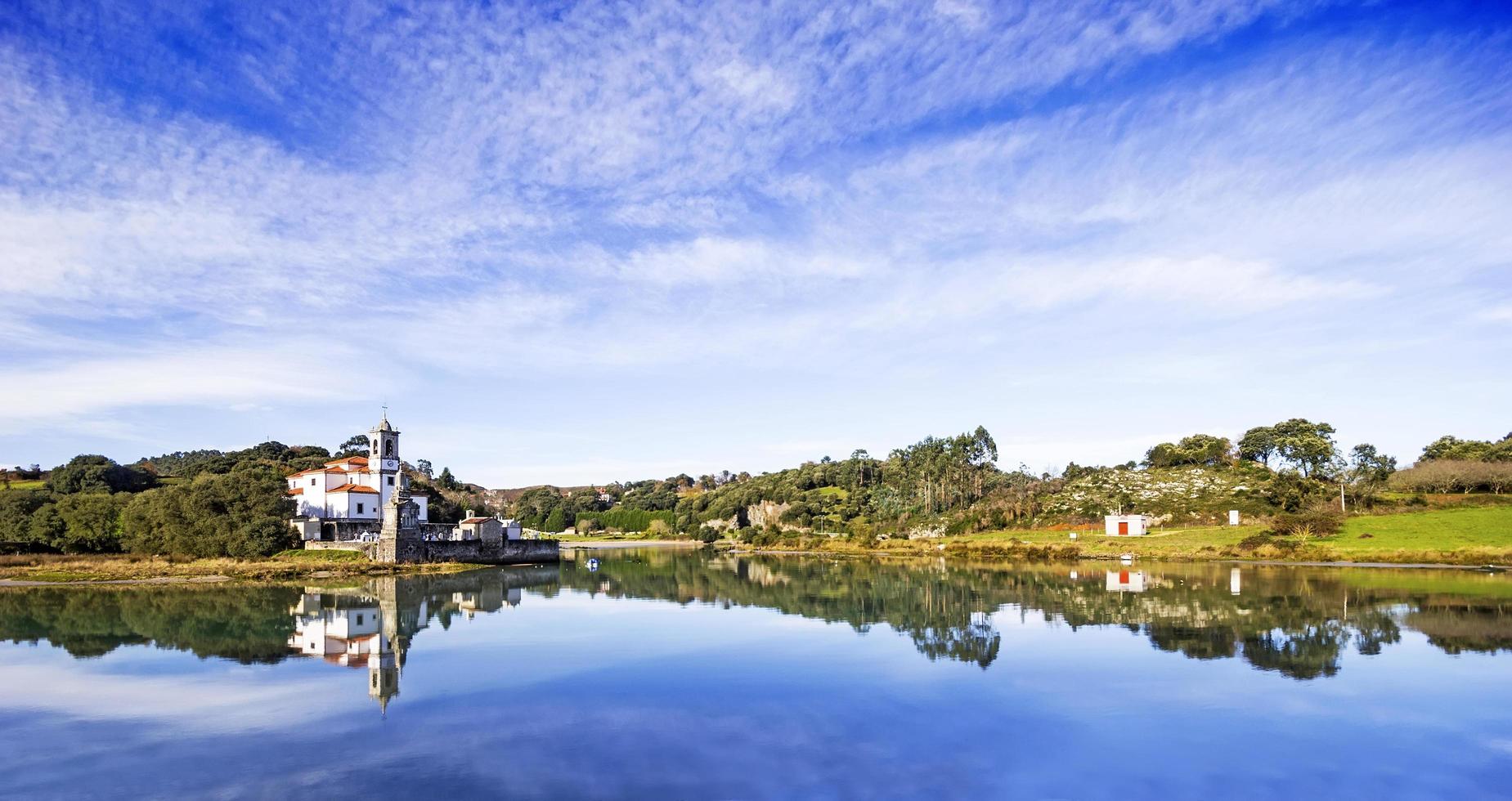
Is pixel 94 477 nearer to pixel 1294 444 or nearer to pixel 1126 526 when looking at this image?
pixel 1126 526

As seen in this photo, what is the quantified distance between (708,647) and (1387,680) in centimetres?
1811

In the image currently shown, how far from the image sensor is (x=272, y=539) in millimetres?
63031

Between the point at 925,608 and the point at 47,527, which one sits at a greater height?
the point at 47,527

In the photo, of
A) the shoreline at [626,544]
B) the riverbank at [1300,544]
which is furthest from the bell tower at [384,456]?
the riverbank at [1300,544]

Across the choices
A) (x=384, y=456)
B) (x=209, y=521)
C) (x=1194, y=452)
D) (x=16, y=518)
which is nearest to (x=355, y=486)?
(x=384, y=456)

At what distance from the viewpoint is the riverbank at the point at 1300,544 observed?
53.1 m

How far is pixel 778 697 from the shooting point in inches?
799

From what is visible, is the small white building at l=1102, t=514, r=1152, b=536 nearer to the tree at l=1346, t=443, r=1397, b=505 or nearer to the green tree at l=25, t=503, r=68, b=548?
the tree at l=1346, t=443, r=1397, b=505

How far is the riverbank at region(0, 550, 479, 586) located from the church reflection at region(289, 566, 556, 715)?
162 inches

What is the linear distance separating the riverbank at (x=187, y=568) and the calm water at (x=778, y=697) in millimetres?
12051

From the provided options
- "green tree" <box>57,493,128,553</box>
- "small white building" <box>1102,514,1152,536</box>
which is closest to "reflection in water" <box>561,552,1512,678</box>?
"small white building" <box>1102,514,1152,536</box>

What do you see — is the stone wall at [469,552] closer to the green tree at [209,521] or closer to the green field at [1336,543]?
the green tree at [209,521]

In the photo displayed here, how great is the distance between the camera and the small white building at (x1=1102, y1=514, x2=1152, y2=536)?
240ft

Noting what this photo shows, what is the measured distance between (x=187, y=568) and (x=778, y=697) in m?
50.7
